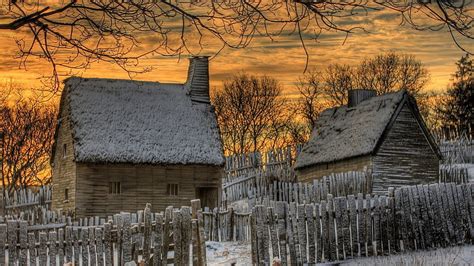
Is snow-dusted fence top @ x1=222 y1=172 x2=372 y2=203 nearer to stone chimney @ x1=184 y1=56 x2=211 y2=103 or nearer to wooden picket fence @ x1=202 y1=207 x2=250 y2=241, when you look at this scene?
wooden picket fence @ x1=202 y1=207 x2=250 y2=241

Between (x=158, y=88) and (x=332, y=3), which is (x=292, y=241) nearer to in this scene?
(x=332, y=3)

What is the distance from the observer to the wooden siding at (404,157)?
118ft

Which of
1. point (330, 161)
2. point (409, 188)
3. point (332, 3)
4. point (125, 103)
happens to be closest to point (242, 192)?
point (330, 161)

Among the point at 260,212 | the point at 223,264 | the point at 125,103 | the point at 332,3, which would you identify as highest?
the point at 125,103

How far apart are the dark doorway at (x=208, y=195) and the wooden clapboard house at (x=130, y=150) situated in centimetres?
5

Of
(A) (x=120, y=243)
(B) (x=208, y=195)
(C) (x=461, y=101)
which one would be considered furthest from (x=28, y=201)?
(C) (x=461, y=101)

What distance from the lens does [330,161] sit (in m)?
38.5

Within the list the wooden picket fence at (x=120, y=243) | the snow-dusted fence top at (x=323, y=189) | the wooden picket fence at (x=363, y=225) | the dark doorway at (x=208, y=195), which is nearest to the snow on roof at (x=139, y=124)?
the dark doorway at (x=208, y=195)

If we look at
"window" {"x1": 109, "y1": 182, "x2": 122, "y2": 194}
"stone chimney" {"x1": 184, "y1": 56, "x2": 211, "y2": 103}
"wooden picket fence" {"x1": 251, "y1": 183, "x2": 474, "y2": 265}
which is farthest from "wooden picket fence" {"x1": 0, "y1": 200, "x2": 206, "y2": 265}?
"stone chimney" {"x1": 184, "y1": 56, "x2": 211, "y2": 103}

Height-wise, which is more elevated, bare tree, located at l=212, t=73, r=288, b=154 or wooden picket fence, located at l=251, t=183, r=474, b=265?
bare tree, located at l=212, t=73, r=288, b=154

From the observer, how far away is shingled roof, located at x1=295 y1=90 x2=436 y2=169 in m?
36.2

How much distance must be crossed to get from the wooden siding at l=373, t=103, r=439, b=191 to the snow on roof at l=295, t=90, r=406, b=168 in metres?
0.57

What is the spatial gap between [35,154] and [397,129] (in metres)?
29.3

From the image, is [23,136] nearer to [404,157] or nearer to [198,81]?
[198,81]
